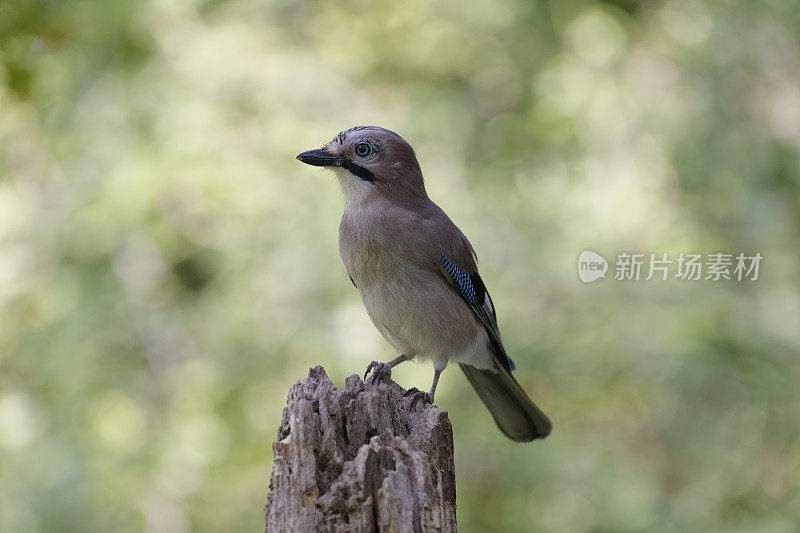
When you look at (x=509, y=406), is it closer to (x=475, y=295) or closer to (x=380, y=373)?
(x=475, y=295)

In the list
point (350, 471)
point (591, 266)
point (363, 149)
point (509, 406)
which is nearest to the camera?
point (350, 471)

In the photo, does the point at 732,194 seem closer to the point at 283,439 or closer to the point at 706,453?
the point at 706,453

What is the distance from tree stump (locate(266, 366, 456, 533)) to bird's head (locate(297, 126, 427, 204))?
1.19 m

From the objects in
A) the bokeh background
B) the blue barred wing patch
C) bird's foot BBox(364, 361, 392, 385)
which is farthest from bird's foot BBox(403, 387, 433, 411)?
the bokeh background

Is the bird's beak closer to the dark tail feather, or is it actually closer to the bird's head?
the bird's head

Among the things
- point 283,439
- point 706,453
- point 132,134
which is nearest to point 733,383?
point 706,453

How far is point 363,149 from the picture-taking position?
3.77m

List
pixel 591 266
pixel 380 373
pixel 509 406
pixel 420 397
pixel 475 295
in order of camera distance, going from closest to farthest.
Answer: pixel 420 397
pixel 380 373
pixel 475 295
pixel 509 406
pixel 591 266

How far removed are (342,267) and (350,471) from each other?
145 inches

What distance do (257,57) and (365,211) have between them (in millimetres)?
3611

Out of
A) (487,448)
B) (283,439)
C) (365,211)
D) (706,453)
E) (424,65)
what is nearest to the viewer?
(283,439)

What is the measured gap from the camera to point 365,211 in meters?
3.75

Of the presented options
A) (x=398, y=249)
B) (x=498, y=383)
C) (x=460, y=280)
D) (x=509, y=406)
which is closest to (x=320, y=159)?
(x=398, y=249)

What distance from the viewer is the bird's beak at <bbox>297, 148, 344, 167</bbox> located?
11.9 ft
